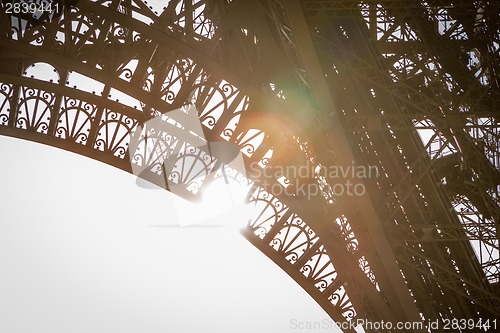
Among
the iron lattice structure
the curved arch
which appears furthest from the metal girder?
the curved arch

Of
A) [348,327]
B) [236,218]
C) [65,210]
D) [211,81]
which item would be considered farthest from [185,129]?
[65,210]

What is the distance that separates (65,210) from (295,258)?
20.3 feet

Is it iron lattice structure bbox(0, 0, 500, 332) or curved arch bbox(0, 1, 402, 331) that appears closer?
iron lattice structure bbox(0, 0, 500, 332)

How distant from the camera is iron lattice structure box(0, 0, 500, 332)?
30.2ft

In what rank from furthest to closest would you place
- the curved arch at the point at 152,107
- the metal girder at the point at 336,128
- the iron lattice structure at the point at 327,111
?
1. the curved arch at the point at 152,107
2. the iron lattice structure at the point at 327,111
3. the metal girder at the point at 336,128

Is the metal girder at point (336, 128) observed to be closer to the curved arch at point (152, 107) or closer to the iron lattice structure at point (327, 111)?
the iron lattice structure at point (327, 111)

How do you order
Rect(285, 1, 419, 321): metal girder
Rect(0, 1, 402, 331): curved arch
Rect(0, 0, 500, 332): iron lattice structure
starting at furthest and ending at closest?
Rect(0, 1, 402, 331): curved arch < Rect(0, 0, 500, 332): iron lattice structure < Rect(285, 1, 419, 321): metal girder

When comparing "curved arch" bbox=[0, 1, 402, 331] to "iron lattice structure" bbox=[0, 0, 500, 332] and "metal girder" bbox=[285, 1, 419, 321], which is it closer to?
"iron lattice structure" bbox=[0, 0, 500, 332]

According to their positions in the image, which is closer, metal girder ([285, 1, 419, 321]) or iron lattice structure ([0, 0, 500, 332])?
metal girder ([285, 1, 419, 321])

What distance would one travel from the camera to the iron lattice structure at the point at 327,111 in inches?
362

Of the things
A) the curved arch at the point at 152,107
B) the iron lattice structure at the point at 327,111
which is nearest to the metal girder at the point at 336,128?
the iron lattice structure at the point at 327,111

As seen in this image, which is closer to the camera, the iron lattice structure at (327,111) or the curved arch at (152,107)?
the iron lattice structure at (327,111)

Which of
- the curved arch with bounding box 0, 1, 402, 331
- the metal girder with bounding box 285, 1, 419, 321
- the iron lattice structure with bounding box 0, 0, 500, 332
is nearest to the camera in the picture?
the metal girder with bounding box 285, 1, 419, 321

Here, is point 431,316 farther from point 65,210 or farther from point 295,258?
point 65,210
